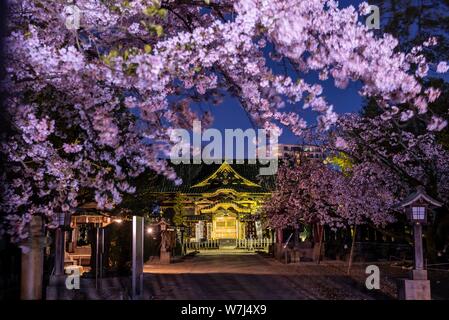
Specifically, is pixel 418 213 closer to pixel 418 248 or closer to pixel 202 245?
pixel 418 248

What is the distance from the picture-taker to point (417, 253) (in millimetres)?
11812

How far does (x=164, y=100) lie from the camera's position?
9188 mm

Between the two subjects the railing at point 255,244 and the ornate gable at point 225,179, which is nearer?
the railing at point 255,244

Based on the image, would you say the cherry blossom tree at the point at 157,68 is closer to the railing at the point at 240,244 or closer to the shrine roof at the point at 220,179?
the railing at the point at 240,244

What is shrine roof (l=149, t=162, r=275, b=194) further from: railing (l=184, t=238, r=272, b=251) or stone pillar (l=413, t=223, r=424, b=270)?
stone pillar (l=413, t=223, r=424, b=270)

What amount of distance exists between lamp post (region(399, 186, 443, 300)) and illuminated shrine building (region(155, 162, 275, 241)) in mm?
26345

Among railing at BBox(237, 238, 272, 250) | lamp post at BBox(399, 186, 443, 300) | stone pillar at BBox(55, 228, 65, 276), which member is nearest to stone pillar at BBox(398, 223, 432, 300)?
lamp post at BBox(399, 186, 443, 300)

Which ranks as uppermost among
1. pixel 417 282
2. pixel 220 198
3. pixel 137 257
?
pixel 220 198

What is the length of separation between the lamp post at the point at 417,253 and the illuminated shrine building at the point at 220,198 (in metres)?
26.3

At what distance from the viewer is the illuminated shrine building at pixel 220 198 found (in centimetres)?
3947

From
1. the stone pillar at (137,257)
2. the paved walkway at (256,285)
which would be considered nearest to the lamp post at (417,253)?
the paved walkway at (256,285)

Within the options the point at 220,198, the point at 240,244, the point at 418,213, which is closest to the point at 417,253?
the point at 418,213

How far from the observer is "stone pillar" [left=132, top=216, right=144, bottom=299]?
38.6 ft

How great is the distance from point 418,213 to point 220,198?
2899cm
